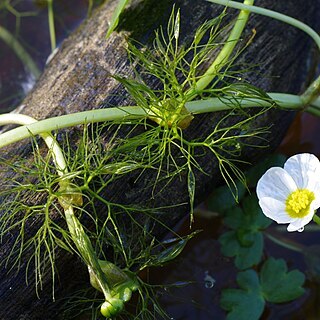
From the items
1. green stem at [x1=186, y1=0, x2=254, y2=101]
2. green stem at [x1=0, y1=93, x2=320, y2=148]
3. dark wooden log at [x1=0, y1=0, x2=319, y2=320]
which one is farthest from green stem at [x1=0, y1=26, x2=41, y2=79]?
green stem at [x1=186, y1=0, x2=254, y2=101]

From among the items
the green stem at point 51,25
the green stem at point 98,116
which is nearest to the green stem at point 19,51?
the green stem at point 51,25

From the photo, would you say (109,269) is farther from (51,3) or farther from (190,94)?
(51,3)

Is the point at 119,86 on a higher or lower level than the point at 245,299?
higher

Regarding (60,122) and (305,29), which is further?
(305,29)

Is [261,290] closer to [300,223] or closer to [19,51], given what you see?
[300,223]

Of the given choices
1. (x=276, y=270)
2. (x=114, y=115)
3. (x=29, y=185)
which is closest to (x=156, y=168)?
(x=114, y=115)

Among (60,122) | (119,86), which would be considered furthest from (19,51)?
(60,122)

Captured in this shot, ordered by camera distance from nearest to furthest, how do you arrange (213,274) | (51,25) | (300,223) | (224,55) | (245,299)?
(300,223) → (224,55) → (245,299) → (213,274) → (51,25)
